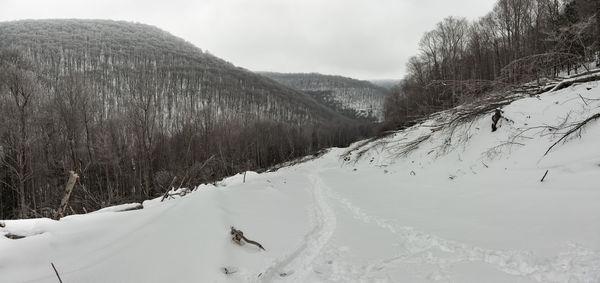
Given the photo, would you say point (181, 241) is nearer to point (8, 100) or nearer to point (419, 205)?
point (419, 205)

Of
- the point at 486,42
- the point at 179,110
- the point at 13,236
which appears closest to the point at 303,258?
the point at 13,236

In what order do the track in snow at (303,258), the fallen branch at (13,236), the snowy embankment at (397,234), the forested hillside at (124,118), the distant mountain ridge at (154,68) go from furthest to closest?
the distant mountain ridge at (154,68) → the forested hillside at (124,118) → the track in snow at (303,258) → the fallen branch at (13,236) → the snowy embankment at (397,234)

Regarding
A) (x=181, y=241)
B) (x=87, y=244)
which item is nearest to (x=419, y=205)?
(x=181, y=241)

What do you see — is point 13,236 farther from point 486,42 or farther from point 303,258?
point 486,42

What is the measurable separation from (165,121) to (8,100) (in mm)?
56905

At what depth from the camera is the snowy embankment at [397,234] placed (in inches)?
122

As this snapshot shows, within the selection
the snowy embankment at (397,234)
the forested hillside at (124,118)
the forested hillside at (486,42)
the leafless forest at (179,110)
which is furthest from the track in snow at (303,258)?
the forested hillside at (486,42)

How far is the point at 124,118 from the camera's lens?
113 ft

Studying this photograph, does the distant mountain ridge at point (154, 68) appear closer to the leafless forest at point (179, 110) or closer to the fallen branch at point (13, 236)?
the leafless forest at point (179, 110)

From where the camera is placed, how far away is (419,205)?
670 centimetres

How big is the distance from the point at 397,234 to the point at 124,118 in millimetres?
37619

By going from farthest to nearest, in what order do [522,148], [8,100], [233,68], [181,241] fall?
[233,68] → [8,100] → [522,148] → [181,241]

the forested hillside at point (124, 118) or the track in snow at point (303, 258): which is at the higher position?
the forested hillside at point (124, 118)

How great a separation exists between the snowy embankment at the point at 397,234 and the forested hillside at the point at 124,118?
145 inches
